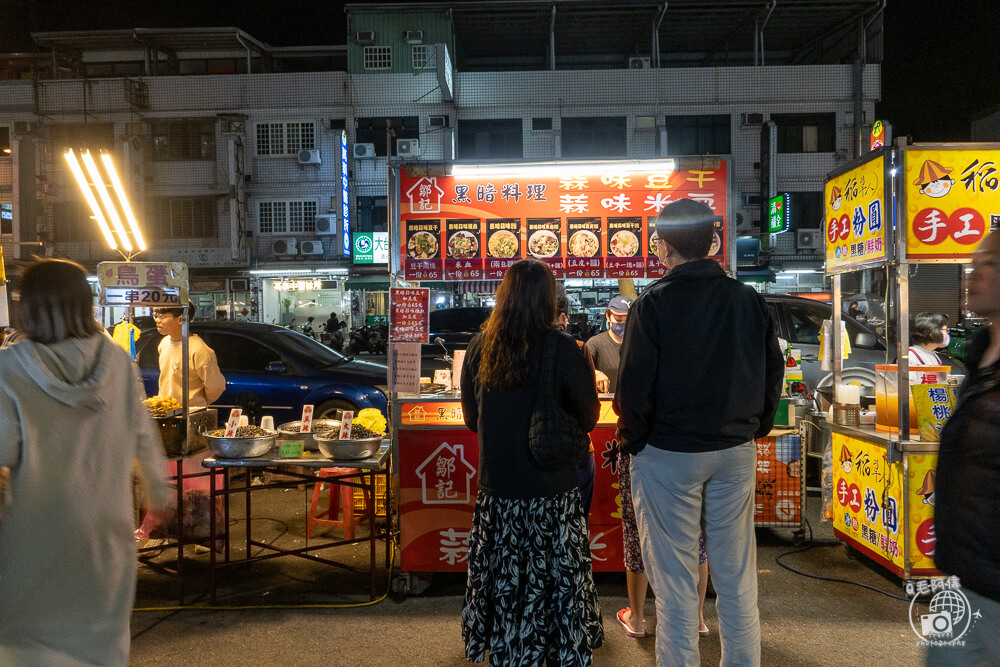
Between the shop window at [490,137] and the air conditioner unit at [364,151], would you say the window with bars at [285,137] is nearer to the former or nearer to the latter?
the air conditioner unit at [364,151]

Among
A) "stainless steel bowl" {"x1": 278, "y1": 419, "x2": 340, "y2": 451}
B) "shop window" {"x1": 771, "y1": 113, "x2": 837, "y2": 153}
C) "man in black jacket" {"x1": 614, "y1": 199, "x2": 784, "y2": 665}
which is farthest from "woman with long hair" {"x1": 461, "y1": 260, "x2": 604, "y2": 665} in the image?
"shop window" {"x1": 771, "y1": 113, "x2": 837, "y2": 153}

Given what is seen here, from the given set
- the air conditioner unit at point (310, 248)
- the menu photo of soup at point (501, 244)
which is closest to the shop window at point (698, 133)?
the air conditioner unit at point (310, 248)

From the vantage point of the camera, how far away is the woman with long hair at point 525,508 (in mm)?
2736

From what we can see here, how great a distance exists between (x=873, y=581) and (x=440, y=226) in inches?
160

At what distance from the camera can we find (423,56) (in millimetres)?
21422

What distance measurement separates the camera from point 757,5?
1994 cm

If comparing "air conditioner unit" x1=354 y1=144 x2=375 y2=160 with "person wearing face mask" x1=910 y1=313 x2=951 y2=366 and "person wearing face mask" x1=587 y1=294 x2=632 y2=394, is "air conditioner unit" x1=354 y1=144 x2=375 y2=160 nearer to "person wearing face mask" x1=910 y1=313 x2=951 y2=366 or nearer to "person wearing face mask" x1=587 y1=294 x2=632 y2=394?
"person wearing face mask" x1=587 y1=294 x2=632 y2=394

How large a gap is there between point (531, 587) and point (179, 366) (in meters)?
3.81

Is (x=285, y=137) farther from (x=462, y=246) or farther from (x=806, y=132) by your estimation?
(x=462, y=246)

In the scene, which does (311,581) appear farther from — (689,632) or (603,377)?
(689,632)

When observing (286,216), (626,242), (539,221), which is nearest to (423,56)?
(286,216)

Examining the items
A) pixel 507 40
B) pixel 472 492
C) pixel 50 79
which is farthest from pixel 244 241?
pixel 472 492

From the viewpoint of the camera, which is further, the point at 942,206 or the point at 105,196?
the point at 105,196

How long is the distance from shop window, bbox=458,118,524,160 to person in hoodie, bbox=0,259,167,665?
20052 mm
